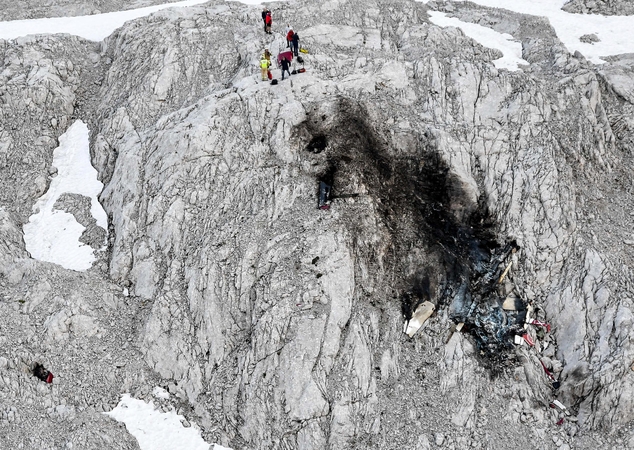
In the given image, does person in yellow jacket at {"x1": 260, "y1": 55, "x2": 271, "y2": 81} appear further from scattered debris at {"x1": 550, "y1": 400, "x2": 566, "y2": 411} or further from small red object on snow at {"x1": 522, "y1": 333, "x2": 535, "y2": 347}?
scattered debris at {"x1": 550, "y1": 400, "x2": 566, "y2": 411}

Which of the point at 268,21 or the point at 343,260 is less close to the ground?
the point at 268,21

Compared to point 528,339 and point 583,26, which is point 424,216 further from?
point 583,26

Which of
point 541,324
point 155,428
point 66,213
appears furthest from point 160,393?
point 541,324

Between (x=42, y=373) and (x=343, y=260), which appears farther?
(x=343, y=260)

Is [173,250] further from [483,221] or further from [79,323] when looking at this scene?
[483,221]

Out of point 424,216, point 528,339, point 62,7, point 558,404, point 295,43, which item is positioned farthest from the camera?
point 62,7

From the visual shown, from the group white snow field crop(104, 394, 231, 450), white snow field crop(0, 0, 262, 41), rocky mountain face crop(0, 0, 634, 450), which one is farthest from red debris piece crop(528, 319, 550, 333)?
white snow field crop(0, 0, 262, 41)
